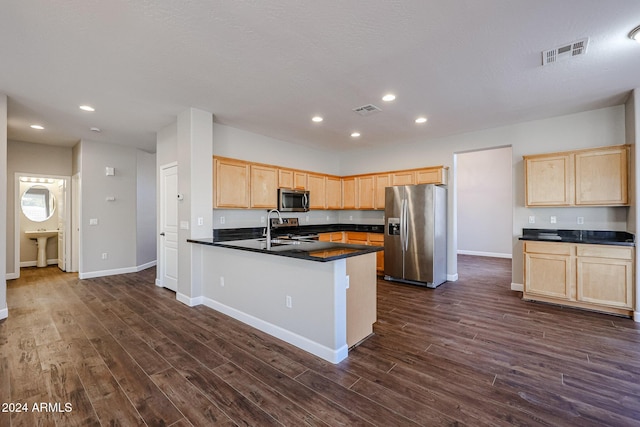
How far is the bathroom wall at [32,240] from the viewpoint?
6668 millimetres

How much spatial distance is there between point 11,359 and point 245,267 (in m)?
2.18

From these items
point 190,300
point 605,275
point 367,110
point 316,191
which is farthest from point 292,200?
point 605,275

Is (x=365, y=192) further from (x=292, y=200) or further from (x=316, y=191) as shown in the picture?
(x=292, y=200)

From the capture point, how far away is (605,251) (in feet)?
12.0

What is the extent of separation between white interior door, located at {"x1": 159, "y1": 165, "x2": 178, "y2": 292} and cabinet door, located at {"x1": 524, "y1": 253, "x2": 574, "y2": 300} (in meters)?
5.45

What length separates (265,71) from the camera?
116 inches

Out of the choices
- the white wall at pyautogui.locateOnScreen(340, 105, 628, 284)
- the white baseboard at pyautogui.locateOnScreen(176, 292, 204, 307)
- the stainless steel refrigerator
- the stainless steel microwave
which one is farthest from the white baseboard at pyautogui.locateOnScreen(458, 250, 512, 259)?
the white baseboard at pyautogui.locateOnScreen(176, 292, 204, 307)

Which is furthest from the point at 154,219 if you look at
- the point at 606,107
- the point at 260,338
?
the point at 606,107

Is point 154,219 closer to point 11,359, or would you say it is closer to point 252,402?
point 11,359

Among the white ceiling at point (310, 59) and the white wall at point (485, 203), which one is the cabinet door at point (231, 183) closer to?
the white ceiling at point (310, 59)

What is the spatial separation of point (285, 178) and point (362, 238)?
6.99 feet

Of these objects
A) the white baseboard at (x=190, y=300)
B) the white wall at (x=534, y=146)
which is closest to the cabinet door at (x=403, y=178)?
the white wall at (x=534, y=146)

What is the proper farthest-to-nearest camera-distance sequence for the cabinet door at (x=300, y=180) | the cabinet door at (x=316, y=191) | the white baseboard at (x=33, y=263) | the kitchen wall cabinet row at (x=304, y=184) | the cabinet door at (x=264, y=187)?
the white baseboard at (x=33, y=263) < the cabinet door at (x=316, y=191) < the cabinet door at (x=300, y=180) < the cabinet door at (x=264, y=187) < the kitchen wall cabinet row at (x=304, y=184)

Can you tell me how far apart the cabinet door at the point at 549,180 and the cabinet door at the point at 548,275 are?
0.82 m
